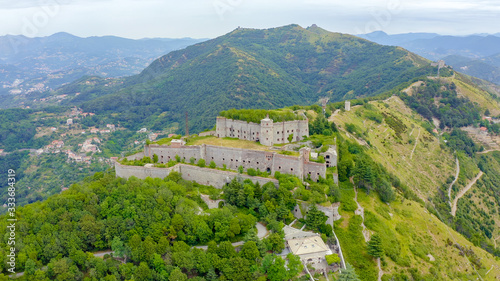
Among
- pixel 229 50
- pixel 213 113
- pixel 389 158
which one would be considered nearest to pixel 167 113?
pixel 213 113

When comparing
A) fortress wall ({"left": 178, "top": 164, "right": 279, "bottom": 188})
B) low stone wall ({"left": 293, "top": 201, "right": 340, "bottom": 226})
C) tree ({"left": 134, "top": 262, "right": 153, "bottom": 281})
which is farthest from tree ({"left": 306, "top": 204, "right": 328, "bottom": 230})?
Result: tree ({"left": 134, "top": 262, "right": 153, "bottom": 281})

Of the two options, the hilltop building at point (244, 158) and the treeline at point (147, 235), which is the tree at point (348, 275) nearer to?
the treeline at point (147, 235)

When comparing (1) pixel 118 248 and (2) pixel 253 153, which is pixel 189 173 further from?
(1) pixel 118 248

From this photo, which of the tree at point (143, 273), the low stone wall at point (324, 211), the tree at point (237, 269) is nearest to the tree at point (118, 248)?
the tree at point (143, 273)

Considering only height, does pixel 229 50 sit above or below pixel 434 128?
above

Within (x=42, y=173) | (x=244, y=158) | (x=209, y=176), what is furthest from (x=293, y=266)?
(x=42, y=173)

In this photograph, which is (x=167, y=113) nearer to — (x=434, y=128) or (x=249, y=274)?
(x=434, y=128)

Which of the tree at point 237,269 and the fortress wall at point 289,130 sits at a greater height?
the fortress wall at point 289,130

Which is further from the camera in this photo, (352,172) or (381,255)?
(352,172)
